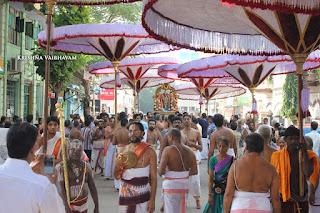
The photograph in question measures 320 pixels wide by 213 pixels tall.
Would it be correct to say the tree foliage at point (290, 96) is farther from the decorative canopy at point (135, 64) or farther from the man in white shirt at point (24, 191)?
the man in white shirt at point (24, 191)

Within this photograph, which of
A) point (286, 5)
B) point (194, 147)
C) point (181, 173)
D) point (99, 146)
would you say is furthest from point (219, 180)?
point (99, 146)

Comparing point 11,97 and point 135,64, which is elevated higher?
point 135,64

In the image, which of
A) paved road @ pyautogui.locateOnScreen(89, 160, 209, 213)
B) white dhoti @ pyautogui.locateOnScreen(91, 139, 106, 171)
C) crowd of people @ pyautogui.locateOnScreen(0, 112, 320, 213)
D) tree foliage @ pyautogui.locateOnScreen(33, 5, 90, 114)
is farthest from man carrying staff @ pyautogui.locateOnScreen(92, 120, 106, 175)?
crowd of people @ pyautogui.locateOnScreen(0, 112, 320, 213)

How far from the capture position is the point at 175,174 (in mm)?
6078

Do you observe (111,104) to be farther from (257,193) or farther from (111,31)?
(257,193)

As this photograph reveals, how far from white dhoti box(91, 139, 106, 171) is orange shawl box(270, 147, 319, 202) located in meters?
8.07

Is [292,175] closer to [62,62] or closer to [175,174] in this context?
[175,174]

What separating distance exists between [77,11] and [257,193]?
13837mm

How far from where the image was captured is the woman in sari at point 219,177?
572 cm

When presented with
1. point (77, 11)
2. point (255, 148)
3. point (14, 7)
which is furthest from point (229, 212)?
point (14, 7)

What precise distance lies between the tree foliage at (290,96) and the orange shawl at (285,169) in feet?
74.1

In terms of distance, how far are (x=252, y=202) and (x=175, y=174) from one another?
1.88 metres

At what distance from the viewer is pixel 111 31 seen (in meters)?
10.3

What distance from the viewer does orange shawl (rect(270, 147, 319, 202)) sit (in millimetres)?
4953
